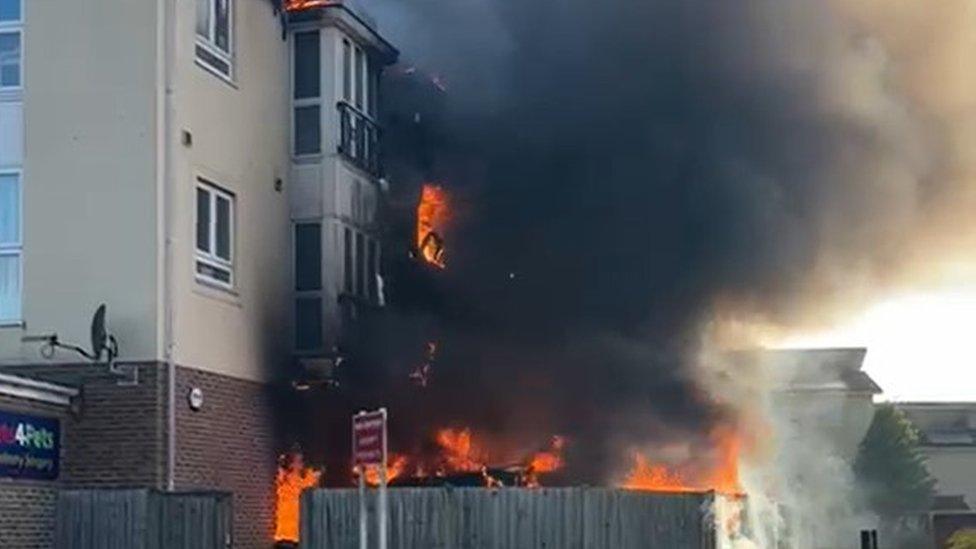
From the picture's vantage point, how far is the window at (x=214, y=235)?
56.9 ft

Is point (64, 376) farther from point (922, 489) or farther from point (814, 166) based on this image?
point (922, 489)

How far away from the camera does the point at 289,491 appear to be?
746 inches

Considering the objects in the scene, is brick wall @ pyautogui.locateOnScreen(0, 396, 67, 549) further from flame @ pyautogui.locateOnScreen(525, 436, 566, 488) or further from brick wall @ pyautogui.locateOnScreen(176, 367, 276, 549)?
flame @ pyautogui.locateOnScreen(525, 436, 566, 488)

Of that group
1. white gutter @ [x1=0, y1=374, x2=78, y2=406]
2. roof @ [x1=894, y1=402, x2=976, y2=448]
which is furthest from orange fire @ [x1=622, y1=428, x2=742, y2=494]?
roof @ [x1=894, y1=402, x2=976, y2=448]

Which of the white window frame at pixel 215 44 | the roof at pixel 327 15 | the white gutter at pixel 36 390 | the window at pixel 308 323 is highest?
the roof at pixel 327 15

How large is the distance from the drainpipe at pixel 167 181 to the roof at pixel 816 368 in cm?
800

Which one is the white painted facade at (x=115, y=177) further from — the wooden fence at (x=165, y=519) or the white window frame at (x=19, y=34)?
the wooden fence at (x=165, y=519)

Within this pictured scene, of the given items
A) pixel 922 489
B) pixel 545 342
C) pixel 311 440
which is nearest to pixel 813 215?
pixel 545 342

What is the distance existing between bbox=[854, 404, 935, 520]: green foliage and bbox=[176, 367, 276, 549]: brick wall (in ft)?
99.1

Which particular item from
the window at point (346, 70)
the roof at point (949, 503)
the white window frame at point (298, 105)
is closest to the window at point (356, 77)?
the window at point (346, 70)

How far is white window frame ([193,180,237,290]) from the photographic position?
17109 millimetres

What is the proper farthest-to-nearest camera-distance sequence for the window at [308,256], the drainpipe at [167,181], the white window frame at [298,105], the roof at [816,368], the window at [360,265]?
the roof at [816,368]
the window at [360,265]
the white window frame at [298,105]
the window at [308,256]
the drainpipe at [167,181]

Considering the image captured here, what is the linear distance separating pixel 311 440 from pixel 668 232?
5307 millimetres

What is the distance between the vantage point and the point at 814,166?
69.7 feet
